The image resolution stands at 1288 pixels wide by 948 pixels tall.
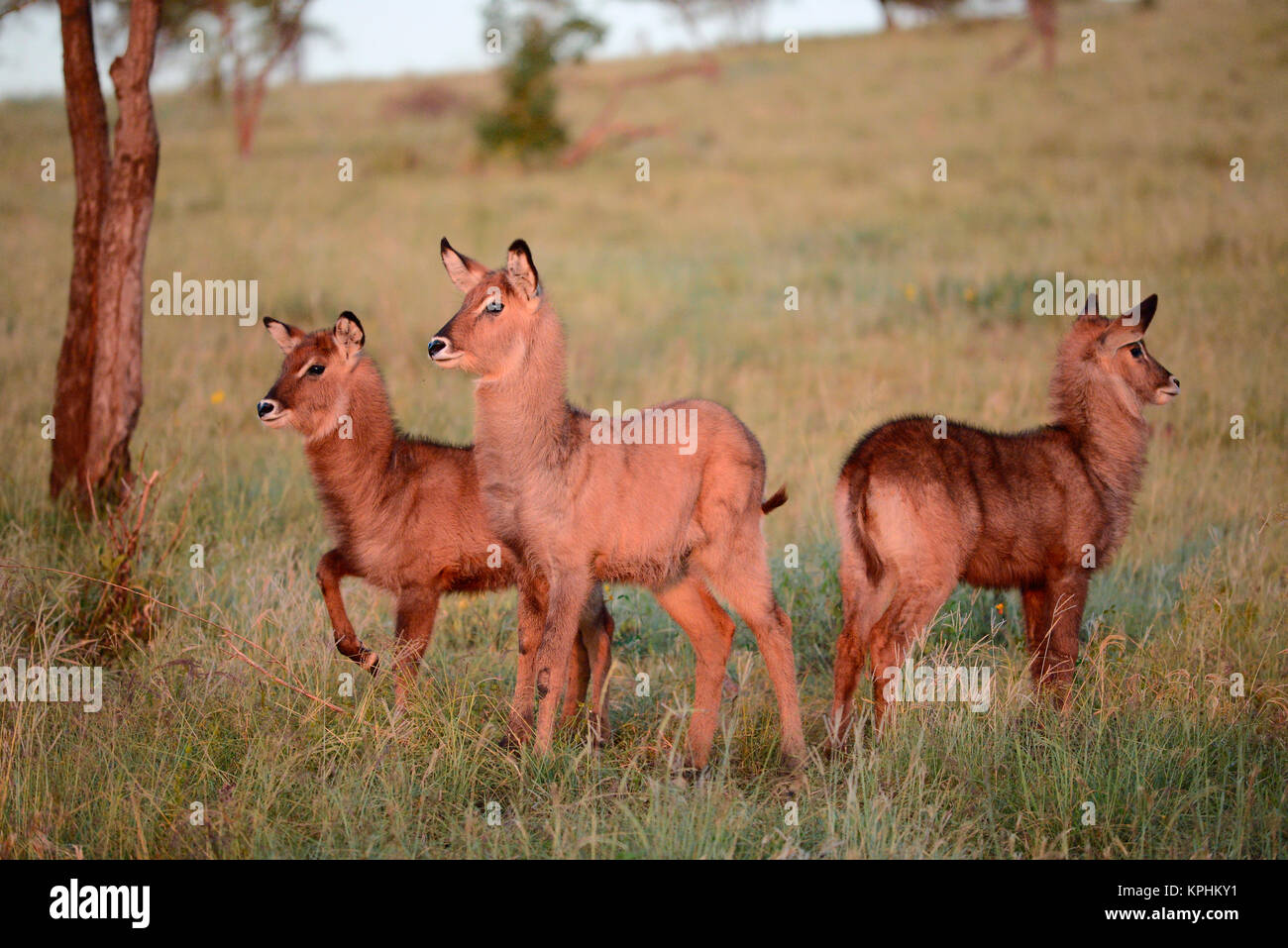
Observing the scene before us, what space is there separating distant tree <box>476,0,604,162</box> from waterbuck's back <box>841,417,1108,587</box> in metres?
20.0

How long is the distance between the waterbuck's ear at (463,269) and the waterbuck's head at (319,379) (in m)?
0.69

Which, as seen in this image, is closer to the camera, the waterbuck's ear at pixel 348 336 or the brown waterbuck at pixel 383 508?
the brown waterbuck at pixel 383 508

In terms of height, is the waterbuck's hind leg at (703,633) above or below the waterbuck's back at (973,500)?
below

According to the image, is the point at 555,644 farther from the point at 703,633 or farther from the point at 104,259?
the point at 104,259

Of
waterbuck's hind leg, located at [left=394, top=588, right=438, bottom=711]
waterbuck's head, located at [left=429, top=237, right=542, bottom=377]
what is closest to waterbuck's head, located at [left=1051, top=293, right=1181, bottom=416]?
waterbuck's head, located at [left=429, top=237, right=542, bottom=377]

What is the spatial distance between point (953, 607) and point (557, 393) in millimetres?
2977

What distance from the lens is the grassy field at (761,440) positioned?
176 inches

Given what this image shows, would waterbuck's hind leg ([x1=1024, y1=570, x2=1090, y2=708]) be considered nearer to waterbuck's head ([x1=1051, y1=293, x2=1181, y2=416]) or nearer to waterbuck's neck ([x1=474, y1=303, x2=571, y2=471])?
waterbuck's head ([x1=1051, y1=293, x2=1181, y2=416])

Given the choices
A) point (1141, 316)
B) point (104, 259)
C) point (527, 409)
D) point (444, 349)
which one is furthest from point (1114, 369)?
point (104, 259)

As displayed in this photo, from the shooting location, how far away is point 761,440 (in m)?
9.95

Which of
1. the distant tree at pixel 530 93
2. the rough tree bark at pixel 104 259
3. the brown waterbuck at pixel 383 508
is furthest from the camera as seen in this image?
the distant tree at pixel 530 93

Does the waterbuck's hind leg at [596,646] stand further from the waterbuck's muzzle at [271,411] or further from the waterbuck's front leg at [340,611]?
the waterbuck's muzzle at [271,411]

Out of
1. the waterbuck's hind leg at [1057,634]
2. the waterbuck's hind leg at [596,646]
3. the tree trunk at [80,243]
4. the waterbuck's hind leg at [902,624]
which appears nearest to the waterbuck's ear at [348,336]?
the waterbuck's hind leg at [596,646]
